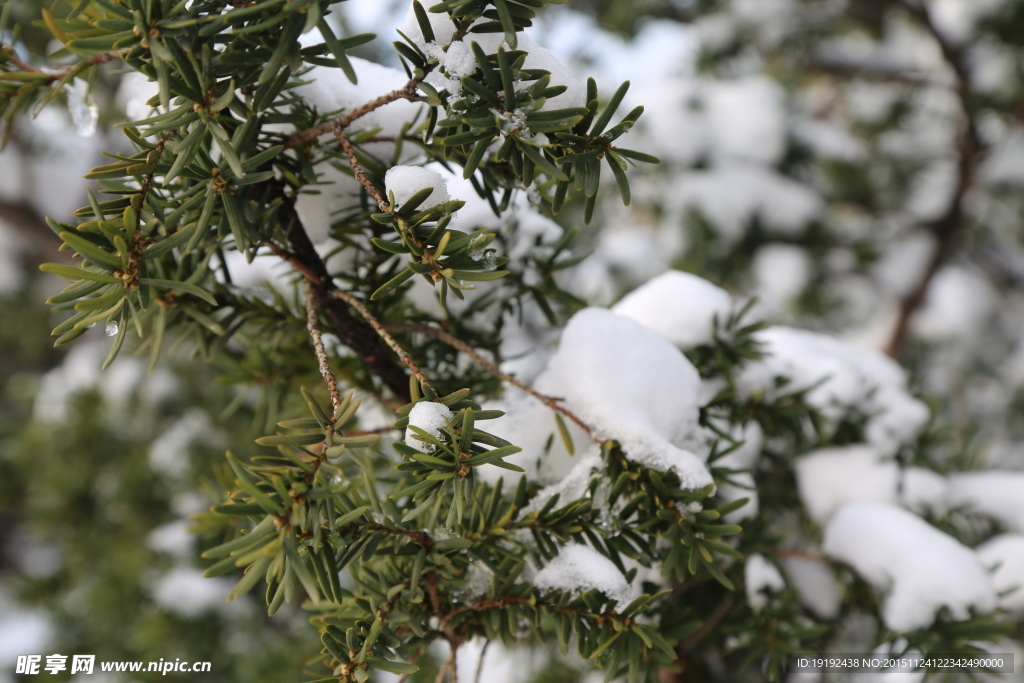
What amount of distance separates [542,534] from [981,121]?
151 cm

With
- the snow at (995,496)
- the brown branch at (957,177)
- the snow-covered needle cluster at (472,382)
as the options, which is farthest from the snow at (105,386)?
the brown branch at (957,177)

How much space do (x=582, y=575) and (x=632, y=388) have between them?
0.13 metres

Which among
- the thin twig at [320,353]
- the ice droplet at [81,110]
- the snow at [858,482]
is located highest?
the ice droplet at [81,110]

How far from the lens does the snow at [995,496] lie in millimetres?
651

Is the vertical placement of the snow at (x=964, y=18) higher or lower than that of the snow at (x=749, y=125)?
higher

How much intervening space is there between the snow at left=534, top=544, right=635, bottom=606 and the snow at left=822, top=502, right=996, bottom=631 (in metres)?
0.27

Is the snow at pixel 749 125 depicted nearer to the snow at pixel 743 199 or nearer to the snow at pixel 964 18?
the snow at pixel 743 199

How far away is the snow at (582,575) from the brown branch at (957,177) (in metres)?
1.36

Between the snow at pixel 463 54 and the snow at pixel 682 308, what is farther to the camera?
the snow at pixel 682 308

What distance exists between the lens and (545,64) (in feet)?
1.02

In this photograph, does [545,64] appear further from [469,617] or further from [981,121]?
[981,121]

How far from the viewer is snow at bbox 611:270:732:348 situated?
54 cm

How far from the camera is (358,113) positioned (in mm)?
308

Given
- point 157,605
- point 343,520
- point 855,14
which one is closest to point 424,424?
point 343,520
